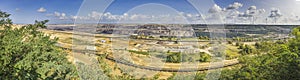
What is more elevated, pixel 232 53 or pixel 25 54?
pixel 25 54

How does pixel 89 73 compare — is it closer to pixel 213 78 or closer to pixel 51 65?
pixel 51 65

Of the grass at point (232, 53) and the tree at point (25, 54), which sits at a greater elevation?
the tree at point (25, 54)

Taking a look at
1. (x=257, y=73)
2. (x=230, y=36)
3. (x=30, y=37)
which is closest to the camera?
(x=30, y=37)

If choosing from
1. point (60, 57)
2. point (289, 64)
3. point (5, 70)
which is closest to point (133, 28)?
point (60, 57)

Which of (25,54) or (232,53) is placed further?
(232,53)

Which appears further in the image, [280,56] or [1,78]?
[280,56]

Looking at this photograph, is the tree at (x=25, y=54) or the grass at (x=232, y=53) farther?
the grass at (x=232, y=53)

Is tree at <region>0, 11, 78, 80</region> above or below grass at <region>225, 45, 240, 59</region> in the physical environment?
above

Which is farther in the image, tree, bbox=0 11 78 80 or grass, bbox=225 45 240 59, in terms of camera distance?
grass, bbox=225 45 240 59
